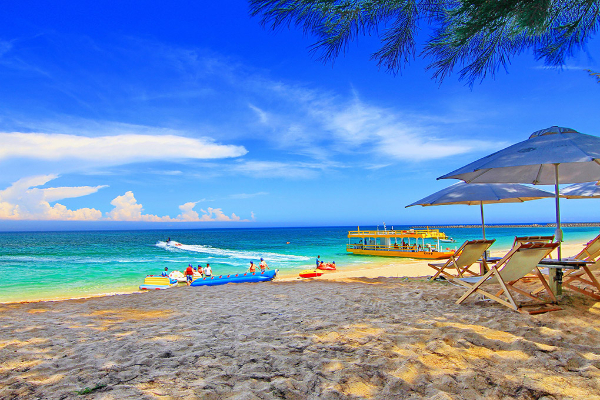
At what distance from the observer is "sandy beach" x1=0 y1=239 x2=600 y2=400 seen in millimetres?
1986

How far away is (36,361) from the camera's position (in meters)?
2.59

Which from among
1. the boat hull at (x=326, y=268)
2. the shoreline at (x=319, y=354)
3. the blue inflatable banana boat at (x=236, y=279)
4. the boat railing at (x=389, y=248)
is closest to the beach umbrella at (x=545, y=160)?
the shoreline at (x=319, y=354)

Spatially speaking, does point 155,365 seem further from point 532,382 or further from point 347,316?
point 532,382

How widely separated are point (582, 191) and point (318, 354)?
6457mm

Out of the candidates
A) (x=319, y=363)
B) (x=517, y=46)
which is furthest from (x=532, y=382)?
(x=517, y=46)

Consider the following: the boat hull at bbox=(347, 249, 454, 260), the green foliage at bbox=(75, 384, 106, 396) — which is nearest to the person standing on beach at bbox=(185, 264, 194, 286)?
the green foliage at bbox=(75, 384, 106, 396)

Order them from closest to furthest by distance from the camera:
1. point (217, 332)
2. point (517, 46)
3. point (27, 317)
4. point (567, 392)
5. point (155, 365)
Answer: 1. point (567, 392)
2. point (155, 365)
3. point (217, 332)
4. point (517, 46)
5. point (27, 317)

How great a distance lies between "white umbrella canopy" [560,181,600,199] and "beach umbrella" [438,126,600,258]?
3.48ft

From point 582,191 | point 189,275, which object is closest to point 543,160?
point 582,191

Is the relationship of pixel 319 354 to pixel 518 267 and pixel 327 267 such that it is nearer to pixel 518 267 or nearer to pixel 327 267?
pixel 518 267

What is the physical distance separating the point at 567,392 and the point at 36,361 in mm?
3570

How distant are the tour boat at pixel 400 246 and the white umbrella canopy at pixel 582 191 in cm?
1603

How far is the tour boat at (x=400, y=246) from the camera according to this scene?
23592 millimetres

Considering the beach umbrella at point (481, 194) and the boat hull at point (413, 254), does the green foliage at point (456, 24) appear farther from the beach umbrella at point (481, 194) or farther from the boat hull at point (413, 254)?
the boat hull at point (413, 254)
